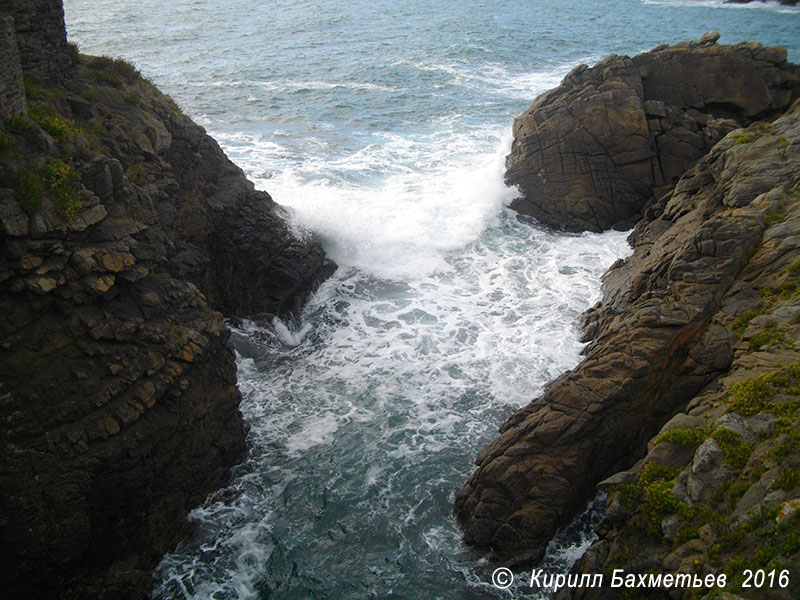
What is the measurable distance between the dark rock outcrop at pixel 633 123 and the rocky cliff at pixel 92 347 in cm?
1583

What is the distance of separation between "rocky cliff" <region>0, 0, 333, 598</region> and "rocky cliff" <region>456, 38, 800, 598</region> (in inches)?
271

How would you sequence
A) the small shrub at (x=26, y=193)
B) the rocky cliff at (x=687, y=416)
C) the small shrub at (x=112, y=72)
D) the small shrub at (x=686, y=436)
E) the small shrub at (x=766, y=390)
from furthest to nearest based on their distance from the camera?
the small shrub at (x=112, y=72) → the small shrub at (x=26, y=193) → the small shrub at (x=686, y=436) → the small shrub at (x=766, y=390) → the rocky cliff at (x=687, y=416)

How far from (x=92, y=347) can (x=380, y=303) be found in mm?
11383

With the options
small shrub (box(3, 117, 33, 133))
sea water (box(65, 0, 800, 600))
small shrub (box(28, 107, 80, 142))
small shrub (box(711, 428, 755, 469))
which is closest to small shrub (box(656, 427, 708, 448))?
small shrub (box(711, 428, 755, 469))

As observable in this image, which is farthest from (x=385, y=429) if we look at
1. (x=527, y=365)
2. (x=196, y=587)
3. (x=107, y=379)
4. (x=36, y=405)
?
(x=36, y=405)

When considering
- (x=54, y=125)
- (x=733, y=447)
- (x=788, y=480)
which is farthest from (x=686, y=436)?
(x=54, y=125)

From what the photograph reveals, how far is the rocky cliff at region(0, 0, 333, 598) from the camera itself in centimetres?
1211

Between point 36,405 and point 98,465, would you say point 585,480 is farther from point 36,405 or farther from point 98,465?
point 36,405

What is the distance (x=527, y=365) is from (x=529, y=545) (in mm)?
6641

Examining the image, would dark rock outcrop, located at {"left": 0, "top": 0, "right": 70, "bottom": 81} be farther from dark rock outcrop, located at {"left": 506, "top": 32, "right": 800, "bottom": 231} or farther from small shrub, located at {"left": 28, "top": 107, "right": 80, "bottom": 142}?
dark rock outcrop, located at {"left": 506, "top": 32, "right": 800, "bottom": 231}

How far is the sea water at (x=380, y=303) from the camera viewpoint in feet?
45.7

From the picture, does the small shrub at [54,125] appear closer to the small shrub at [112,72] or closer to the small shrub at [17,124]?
the small shrub at [17,124]

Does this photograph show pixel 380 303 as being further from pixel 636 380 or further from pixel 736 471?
pixel 736 471

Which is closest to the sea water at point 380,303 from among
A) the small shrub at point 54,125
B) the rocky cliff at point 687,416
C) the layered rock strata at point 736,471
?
the rocky cliff at point 687,416
